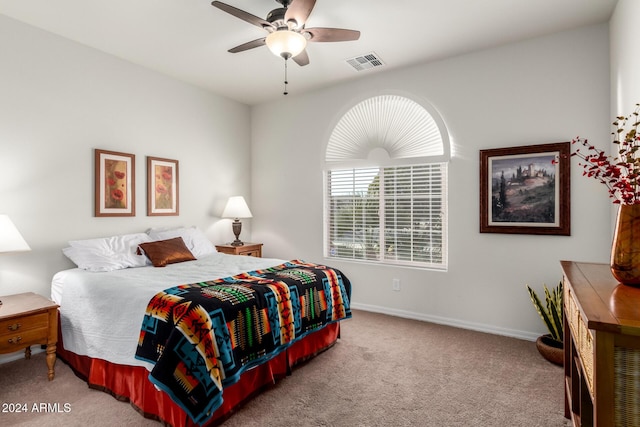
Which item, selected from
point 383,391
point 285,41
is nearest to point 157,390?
point 383,391

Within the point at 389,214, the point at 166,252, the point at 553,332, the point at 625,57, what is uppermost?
the point at 625,57

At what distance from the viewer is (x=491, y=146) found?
3555 mm

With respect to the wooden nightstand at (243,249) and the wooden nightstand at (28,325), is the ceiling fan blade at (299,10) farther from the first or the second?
the wooden nightstand at (243,249)

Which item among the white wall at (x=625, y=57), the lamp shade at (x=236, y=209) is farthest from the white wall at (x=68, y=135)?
the white wall at (x=625, y=57)

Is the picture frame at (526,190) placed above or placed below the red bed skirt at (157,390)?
above

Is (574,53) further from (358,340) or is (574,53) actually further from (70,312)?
(70,312)

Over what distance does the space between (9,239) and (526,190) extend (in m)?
4.27

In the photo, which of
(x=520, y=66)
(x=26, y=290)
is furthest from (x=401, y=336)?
(x=26, y=290)

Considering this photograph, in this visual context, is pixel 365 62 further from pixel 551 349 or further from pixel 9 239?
pixel 9 239

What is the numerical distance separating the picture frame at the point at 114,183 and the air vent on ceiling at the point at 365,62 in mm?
2614

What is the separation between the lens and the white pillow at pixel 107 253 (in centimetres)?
310

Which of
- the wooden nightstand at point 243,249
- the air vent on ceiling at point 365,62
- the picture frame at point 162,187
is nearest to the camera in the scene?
the air vent on ceiling at point 365,62

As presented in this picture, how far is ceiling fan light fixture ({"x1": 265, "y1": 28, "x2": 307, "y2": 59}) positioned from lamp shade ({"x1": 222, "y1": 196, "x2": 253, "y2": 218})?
255cm

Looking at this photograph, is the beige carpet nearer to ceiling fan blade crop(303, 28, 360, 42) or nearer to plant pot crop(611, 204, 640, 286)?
plant pot crop(611, 204, 640, 286)
